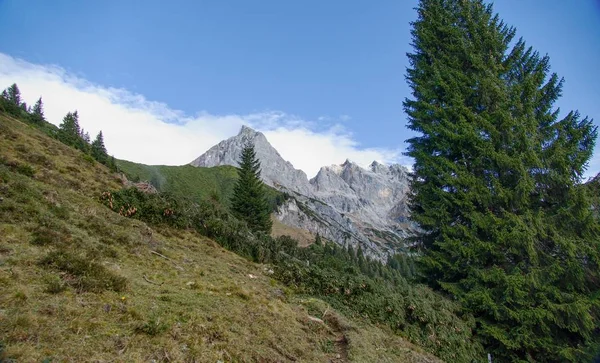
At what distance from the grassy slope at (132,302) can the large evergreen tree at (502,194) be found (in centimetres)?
557

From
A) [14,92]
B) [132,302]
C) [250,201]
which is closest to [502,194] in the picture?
[132,302]

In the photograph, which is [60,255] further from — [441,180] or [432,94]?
[432,94]

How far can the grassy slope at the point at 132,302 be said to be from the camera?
4.62 meters

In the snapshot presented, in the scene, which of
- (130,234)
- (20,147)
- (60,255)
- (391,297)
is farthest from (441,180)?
(20,147)

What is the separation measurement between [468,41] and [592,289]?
1357cm

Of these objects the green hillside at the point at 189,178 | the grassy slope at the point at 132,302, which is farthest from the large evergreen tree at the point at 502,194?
the green hillside at the point at 189,178

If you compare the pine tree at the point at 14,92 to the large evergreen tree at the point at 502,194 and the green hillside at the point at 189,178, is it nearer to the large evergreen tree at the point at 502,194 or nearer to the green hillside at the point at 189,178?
the green hillside at the point at 189,178

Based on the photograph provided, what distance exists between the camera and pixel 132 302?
6.04 m

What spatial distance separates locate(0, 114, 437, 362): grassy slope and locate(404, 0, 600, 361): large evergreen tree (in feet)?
18.3

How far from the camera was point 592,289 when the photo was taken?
13.3 m

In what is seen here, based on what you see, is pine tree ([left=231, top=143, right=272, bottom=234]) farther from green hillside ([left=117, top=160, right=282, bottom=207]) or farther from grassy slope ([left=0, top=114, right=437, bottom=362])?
green hillside ([left=117, top=160, right=282, bottom=207])

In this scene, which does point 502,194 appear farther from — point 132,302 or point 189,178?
point 189,178

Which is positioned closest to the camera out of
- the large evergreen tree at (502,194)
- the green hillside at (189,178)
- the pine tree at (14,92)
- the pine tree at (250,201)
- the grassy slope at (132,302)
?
the grassy slope at (132,302)

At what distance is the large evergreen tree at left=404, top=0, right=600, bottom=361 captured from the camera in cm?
1272
